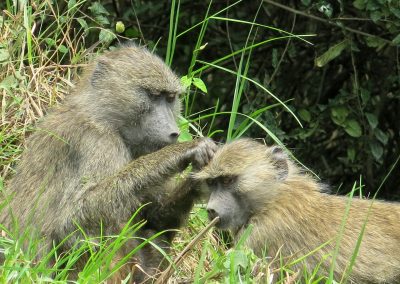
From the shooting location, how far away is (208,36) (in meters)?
9.00

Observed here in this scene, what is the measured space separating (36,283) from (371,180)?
4.33m

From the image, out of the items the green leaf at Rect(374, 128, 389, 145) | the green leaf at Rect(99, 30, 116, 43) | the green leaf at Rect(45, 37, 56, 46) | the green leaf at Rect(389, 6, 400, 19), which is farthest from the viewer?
the green leaf at Rect(374, 128, 389, 145)

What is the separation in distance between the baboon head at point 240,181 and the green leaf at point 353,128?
86.5 inches

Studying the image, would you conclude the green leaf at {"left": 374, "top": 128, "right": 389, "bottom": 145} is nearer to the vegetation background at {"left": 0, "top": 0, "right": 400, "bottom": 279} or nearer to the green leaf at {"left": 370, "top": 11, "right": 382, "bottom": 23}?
the vegetation background at {"left": 0, "top": 0, "right": 400, "bottom": 279}

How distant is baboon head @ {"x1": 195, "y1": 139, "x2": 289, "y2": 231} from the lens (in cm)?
573

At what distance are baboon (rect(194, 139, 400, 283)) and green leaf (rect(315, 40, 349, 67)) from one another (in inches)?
81.4

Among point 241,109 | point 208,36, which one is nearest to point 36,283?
point 241,109

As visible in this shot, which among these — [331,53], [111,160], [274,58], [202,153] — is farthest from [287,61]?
[111,160]

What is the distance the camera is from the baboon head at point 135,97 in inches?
231

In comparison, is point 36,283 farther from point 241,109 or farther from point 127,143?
point 241,109

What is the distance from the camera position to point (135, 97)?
5965 millimetres

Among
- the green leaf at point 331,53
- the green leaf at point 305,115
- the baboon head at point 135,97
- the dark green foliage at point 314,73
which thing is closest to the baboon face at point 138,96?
the baboon head at point 135,97

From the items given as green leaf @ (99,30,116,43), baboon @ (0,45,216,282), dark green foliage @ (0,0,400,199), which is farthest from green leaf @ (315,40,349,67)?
baboon @ (0,45,216,282)

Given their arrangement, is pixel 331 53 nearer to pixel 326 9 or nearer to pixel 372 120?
pixel 326 9
